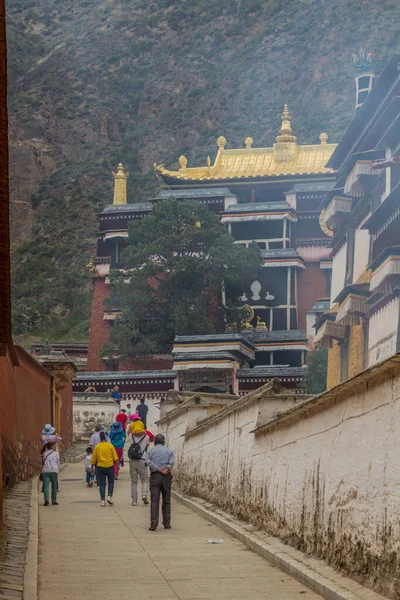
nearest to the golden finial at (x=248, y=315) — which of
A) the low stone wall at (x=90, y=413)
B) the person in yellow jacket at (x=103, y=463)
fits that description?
the low stone wall at (x=90, y=413)

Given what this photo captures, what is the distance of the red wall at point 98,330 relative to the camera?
53.3 meters

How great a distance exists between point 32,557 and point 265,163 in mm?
48208

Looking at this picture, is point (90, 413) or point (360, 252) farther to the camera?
point (90, 413)

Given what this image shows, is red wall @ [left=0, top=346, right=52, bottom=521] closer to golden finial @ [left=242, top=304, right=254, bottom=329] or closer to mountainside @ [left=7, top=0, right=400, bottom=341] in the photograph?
golden finial @ [left=242, top=304, right=254, bottom=329]

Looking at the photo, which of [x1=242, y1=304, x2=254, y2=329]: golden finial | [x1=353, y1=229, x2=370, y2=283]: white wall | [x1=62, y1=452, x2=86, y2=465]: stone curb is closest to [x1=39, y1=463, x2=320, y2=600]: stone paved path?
[x1=62, y1=452, x2=86, y2=465]: stone curb

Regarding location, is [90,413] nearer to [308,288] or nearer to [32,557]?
[308,288]

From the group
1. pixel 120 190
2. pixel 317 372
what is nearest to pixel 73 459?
pixel 317 372

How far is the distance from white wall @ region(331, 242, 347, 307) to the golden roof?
25.1 meters

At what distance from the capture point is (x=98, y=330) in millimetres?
54000

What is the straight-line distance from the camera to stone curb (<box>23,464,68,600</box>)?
9769 mm

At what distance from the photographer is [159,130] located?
11456 centimetres

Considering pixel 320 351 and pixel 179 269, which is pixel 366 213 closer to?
pixel 320 351

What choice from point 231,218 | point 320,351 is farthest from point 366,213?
point 231,218

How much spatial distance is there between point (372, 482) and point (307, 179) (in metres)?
48.1
